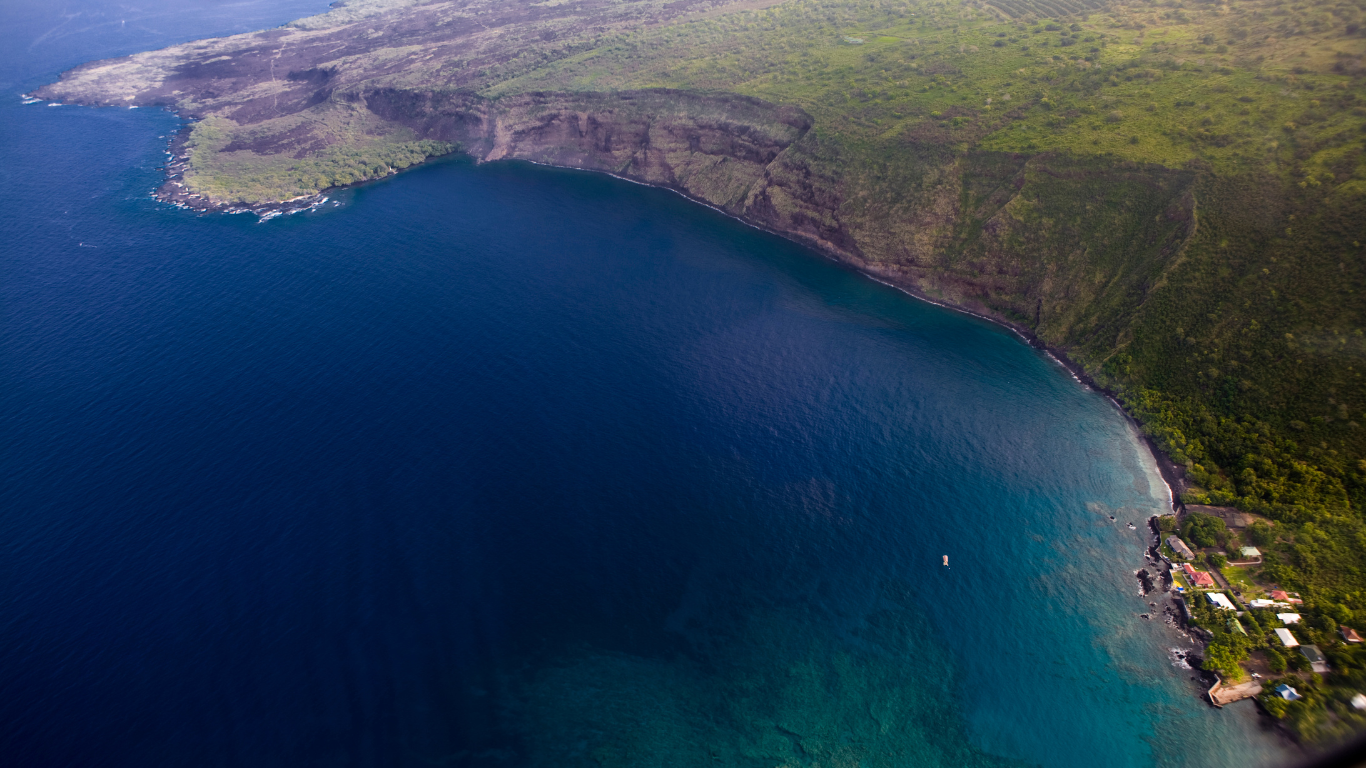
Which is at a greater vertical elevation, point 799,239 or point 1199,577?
point 799,239

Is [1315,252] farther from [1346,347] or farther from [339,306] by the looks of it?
[339,306]

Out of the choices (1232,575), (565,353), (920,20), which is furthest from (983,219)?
A: (920,20)

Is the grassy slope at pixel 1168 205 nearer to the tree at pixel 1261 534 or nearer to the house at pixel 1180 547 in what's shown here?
the tree at pixel 1261 534

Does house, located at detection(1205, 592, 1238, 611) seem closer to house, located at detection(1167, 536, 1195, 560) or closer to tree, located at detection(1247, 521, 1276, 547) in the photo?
Result: house, located at detection(1167, 536, 1195, 560)

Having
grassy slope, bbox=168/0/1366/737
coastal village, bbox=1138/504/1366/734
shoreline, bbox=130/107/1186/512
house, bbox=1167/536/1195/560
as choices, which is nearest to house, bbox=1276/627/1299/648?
coastal village, bbox=1138/504/1366/734

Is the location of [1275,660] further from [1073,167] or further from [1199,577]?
[1073,167]

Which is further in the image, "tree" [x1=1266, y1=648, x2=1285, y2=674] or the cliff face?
the cliff face

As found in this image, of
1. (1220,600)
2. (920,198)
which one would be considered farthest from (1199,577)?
(920,198)

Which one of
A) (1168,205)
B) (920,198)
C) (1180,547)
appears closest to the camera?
(1180,547)
